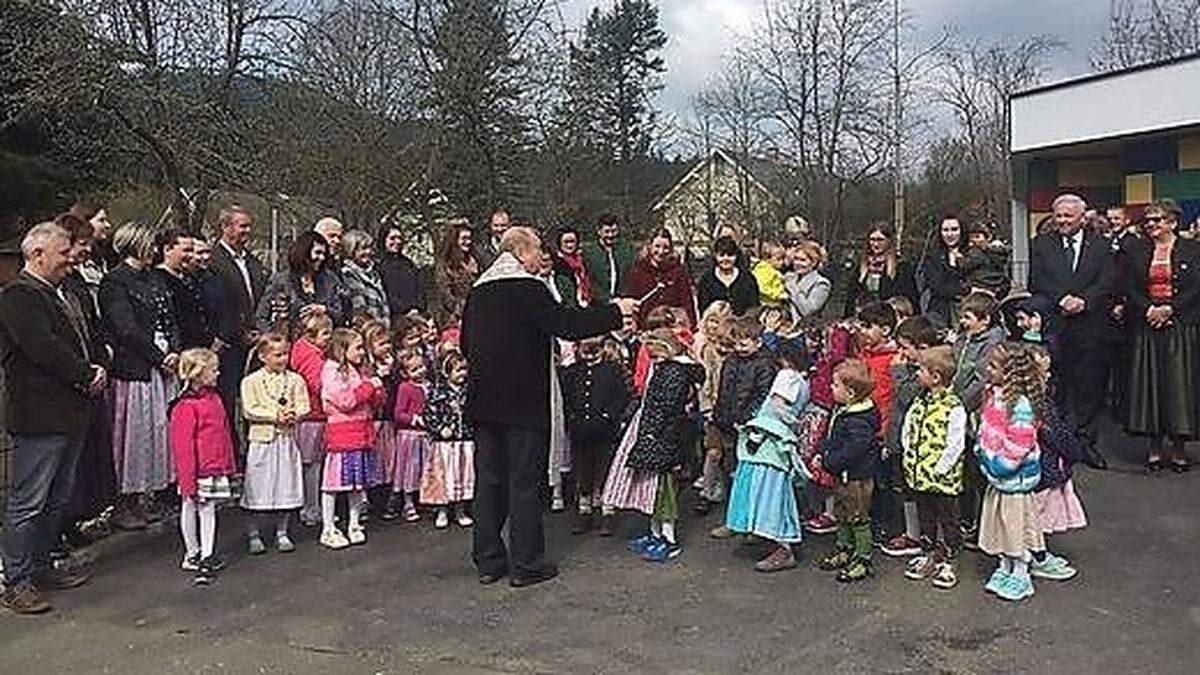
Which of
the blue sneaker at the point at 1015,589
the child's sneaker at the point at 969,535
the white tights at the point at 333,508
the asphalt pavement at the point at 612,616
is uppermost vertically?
the white tights at the point at 333,508

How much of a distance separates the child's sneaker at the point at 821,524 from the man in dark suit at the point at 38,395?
4177 mm

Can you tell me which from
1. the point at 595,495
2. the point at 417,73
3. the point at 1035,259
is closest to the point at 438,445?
the point at 595,495

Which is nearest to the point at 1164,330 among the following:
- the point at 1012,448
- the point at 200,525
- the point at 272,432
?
the point at 1012,448

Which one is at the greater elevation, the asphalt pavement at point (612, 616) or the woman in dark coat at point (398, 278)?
the woman in dark coat at point (398, 278)

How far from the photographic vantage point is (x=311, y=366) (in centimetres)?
758

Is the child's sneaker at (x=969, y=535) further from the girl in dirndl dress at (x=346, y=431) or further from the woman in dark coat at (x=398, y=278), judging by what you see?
the woman in dark coat at (x=398, y=278)

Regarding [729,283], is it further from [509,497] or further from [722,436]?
[509,497]

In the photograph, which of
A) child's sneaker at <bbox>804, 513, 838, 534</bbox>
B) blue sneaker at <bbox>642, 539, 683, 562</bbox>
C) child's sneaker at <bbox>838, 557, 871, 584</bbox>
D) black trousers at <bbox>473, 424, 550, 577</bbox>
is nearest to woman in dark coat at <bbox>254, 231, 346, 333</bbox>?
black trousers at <bbox>473, 424, 550, 577</bbox>

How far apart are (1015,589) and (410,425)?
3.81m

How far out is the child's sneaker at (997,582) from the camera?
20.0ft

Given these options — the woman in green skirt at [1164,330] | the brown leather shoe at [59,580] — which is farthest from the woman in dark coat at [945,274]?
the brown leather shoe at [59,580]

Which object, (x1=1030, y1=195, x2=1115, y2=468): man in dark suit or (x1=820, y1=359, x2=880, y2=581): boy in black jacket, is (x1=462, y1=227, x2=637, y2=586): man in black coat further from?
(x1=1030, y1=195, x2=1115, y2=468): man in dark suit

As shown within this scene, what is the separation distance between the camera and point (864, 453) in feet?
21.1

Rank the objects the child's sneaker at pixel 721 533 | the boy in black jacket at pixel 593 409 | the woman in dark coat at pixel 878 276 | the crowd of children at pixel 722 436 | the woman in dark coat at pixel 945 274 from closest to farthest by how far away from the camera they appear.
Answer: the crowd of children at pixel 722 436
the child's sneaker at pixel 721 533
the boy in black jacket at pixel 593 409
the woman in dark coat at pixel 945 274
the woman in dark coat at pixel 878 276
